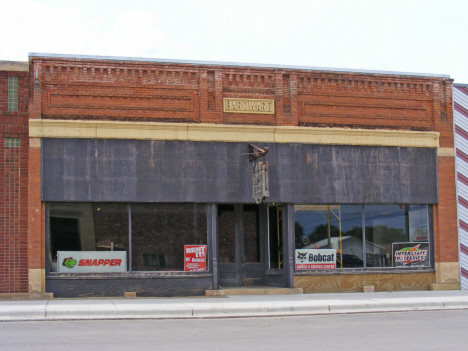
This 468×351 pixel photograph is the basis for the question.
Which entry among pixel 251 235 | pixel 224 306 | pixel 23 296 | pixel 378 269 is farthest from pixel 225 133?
pixel 23 296

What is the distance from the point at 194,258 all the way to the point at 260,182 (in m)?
3.20

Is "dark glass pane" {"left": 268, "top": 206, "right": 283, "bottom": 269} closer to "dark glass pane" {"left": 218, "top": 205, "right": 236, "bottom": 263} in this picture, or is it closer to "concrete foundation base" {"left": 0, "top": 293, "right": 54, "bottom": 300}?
"dark glass pane" {"left": 218, "top": 205, "right": 236, "bottom": 263}

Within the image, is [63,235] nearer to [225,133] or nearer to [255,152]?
[225,133]

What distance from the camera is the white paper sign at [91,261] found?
16609 millimetres

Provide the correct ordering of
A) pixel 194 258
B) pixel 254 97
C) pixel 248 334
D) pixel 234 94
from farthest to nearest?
1. pixel 254 97
2. pixel 234 94
3. pixel 194 258
4. pixel 248 334

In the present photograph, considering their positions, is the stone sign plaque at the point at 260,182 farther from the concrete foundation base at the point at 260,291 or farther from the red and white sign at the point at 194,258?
the concrete foundation base at the point at 260,291

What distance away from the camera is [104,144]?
17016mm

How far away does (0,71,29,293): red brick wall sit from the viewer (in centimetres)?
1634

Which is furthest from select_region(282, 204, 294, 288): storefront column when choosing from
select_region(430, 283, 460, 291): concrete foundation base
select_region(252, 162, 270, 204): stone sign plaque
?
select_region(430, 283, 460, 291): concrete foundation base

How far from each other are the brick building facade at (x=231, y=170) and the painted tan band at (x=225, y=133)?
1.5 inches

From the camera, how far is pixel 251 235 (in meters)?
19.1

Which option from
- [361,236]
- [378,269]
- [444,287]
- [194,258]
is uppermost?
[361,236]

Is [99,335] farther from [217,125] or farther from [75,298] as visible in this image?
[217,125]

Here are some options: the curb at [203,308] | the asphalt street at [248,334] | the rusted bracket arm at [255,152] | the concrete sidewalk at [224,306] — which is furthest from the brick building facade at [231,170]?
the asphalt street at [248,334]
